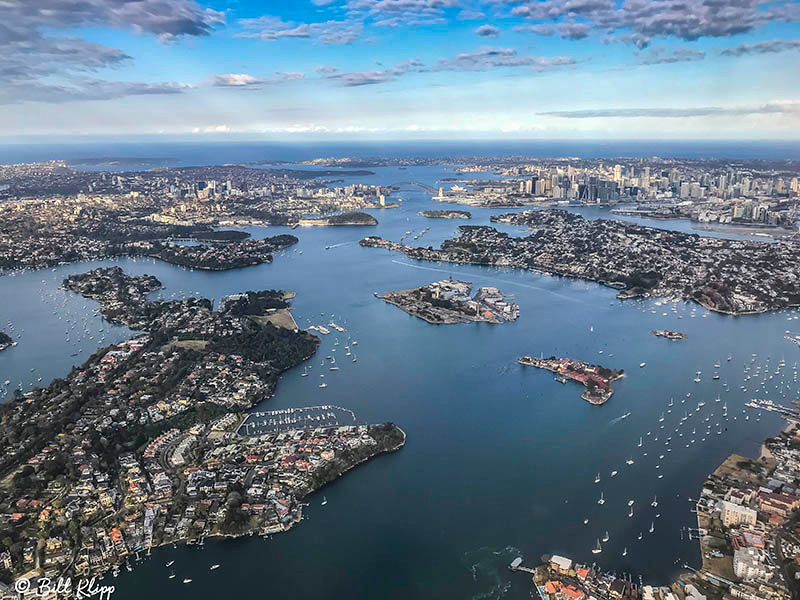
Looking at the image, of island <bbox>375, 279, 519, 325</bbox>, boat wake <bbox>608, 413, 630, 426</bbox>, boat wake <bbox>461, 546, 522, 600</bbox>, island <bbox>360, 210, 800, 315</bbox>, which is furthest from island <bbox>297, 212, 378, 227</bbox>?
boat wake <bbox>461, 546, 522, 600</bbox>

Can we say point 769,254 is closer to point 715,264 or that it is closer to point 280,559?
point 715,264

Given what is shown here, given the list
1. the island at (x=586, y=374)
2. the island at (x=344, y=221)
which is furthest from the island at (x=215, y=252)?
the island at (x=586, y=374)

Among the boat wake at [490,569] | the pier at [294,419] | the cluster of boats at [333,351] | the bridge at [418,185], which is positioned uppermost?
the bridge at [418,185]

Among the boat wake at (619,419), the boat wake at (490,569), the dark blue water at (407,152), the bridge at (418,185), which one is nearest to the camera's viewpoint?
the boat wake at (490,569)

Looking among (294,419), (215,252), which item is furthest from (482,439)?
(215,252)

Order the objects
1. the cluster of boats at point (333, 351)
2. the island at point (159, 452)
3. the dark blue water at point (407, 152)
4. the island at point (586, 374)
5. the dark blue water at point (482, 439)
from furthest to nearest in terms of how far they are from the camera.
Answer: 1. the dark blue water at point (407, 152)
2. the cluster of boats at point (333, 351)
3. the island at point (586, 374)
4. the island at point (159, 452)
5. the dark blue water at point (482, 439)

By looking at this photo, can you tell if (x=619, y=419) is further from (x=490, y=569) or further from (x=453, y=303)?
(x=453, y=303)

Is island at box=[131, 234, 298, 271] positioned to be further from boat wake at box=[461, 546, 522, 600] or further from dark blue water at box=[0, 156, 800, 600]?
boat wake at box=[461, 546, 522, 600]

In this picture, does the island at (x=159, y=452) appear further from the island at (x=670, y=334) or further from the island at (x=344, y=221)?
the island at (x=344, y=221)
